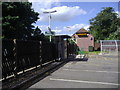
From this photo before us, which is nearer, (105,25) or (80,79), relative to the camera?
(80,79)

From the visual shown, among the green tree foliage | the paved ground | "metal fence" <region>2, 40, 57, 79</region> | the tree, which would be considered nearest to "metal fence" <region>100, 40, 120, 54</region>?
the tree

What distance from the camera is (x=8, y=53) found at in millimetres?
6660

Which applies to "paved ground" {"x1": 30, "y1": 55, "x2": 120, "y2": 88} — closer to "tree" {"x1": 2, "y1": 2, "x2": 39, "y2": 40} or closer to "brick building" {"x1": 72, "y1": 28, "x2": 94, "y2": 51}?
"tree" {"x1": 2, "y1": 2, "x2": 39, "y2": 40}

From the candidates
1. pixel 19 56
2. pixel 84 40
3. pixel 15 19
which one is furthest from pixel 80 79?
pixel 84 40

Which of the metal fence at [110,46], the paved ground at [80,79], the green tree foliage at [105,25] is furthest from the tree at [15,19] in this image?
the green tree foliage at [105,25]

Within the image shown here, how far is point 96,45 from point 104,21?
14.6 metres

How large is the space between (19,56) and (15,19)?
37.2 feet

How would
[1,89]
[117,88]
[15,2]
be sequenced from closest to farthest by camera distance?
1. [1,89]
2. [117,88]
3. [15,2]

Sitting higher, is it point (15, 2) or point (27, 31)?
point (15, 2)

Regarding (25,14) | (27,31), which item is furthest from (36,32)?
(25,14)

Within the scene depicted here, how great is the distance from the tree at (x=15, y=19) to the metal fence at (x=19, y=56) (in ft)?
26.2

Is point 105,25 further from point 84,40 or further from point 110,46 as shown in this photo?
point 110,46

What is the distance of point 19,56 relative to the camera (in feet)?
25.0

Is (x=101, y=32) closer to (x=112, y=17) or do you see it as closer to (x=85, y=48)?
(x=112, y=17)
